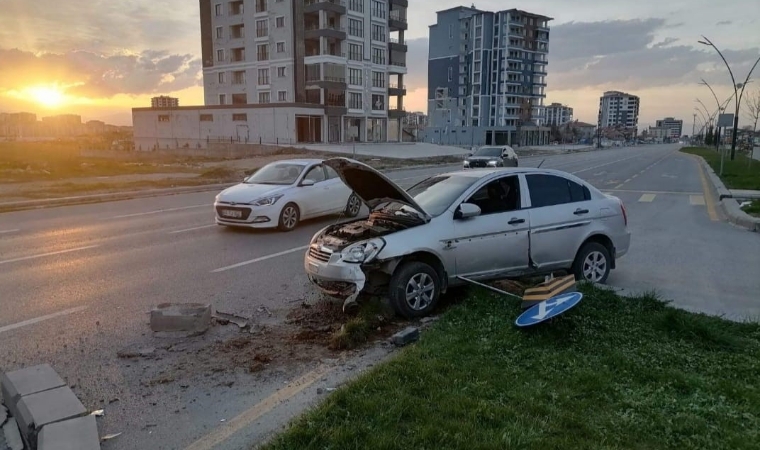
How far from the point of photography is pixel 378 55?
74.5m

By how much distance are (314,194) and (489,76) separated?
111873mm

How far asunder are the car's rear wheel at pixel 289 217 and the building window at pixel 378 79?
64.1m

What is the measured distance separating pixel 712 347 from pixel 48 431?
533cm

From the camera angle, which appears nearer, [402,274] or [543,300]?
[543,300]

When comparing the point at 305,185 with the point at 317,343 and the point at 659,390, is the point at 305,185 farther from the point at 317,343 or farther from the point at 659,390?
the point at 659,390

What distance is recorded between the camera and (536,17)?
120 m

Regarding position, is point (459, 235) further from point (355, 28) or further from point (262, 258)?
point (355, 28)

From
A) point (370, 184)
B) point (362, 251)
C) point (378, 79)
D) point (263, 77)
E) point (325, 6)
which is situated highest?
point (325, 6)

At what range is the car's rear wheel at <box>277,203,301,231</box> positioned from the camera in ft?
39.7

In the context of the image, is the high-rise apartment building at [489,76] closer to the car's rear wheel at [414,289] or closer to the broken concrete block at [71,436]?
the car's rear wheel at [414,289]

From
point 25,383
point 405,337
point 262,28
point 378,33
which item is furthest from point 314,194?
point 378,33

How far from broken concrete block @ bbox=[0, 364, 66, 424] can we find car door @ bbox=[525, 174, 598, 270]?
5261 mm

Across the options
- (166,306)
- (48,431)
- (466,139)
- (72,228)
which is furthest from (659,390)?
(466,139)

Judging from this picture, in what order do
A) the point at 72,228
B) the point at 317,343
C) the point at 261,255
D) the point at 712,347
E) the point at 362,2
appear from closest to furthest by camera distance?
the point at 712,347 → the point at 317,343 → the point at 261,255 → the point at 72,228 → the point at 362,2
